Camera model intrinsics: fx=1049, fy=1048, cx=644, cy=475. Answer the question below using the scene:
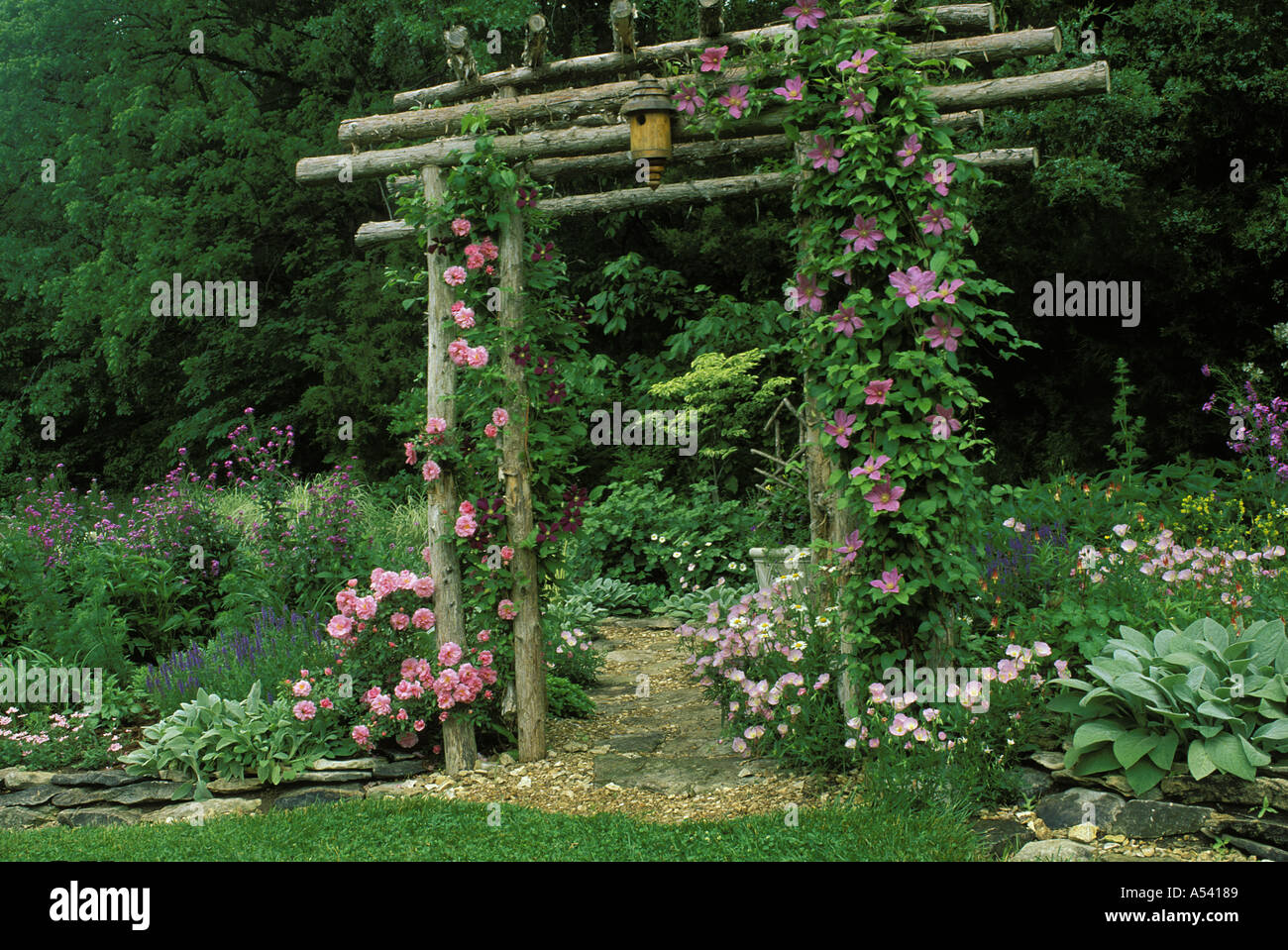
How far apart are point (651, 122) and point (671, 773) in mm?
3077

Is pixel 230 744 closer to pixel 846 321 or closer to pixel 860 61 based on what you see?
pixel 846 321

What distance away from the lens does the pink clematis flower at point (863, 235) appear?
14.7 feet

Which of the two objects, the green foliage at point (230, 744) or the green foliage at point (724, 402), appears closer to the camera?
the green foliage at point (230, 744)

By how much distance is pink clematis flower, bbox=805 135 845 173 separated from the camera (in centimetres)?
456

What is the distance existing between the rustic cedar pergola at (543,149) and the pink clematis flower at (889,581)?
0.33 meters

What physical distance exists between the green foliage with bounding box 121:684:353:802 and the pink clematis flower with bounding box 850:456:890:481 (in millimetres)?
2760

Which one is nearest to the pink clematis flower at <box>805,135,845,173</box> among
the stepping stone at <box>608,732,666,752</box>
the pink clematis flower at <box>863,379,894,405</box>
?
the pink clematis flower at <box>863,379,894,405</box>

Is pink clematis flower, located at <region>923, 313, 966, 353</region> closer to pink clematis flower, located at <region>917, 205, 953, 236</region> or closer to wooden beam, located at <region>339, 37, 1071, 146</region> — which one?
pink clematis flower, located at <region>917, 205, 953, 236</region>

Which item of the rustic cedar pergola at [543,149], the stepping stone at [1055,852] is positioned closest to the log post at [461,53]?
the rustic cedar pergola at [543,149]

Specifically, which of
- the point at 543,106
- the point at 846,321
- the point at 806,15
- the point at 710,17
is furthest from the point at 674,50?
the point at 846,321

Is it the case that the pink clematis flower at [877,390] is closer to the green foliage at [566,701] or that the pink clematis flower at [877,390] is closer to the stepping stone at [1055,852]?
the stepping stone at [1055,852]

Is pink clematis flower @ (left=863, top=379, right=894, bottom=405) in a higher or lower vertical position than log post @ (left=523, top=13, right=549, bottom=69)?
lower

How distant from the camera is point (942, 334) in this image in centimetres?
445
